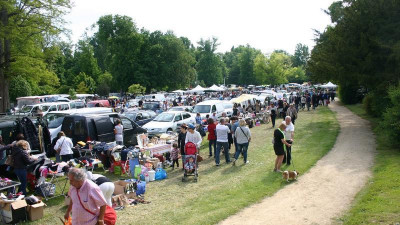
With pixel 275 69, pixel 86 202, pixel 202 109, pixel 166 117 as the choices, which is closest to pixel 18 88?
pixel 202 109

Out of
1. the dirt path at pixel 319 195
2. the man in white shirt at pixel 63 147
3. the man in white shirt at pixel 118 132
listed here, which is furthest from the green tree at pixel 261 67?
the man in white shirt at pixel 63 147

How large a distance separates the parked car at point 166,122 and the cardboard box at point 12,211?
10792 mm

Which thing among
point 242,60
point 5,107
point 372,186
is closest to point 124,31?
point 5,107

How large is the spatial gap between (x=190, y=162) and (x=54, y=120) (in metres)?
7.89

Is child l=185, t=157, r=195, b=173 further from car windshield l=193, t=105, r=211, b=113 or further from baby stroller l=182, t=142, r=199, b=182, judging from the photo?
car windshield l=193, t=105, r=211, b=113

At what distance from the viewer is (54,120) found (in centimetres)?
1520

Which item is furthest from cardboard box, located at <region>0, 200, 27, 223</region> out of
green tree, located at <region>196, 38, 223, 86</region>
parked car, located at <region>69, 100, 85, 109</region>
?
green tree, located at <region>196, 38, 223, 86</region>

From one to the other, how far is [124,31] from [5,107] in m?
36.2

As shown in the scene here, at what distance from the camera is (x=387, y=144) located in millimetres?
15000

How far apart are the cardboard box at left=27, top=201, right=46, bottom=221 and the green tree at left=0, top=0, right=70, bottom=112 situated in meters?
18.8

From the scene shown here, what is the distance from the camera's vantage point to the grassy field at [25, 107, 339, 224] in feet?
24.6

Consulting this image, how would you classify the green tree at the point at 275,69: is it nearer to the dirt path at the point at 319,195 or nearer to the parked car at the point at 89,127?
the dirt path at the point at 319,195

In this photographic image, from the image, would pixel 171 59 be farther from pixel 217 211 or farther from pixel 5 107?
pixel 217 211

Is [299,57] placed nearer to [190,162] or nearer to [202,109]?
[202,109]
